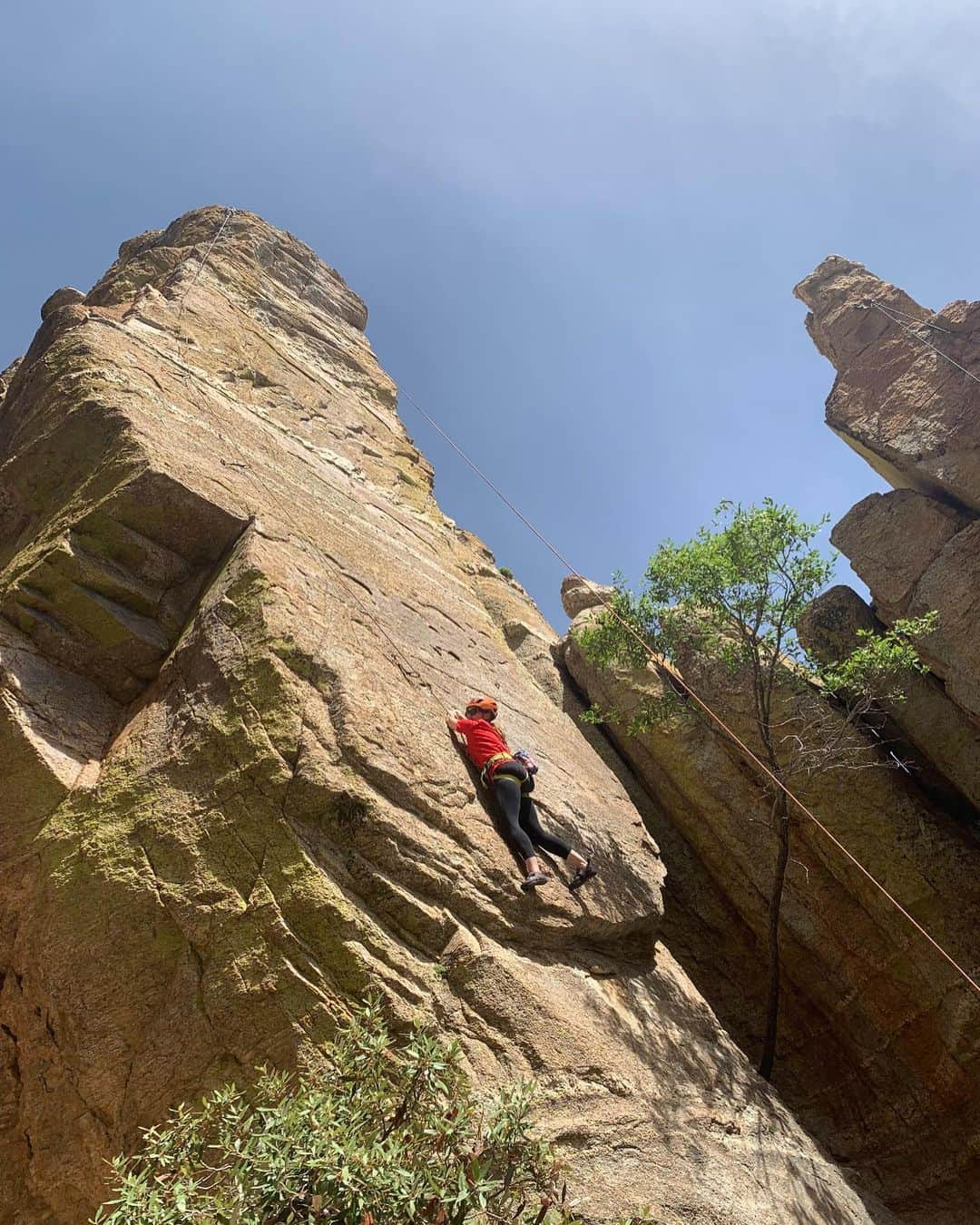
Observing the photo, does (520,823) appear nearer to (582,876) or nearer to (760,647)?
(582,876)

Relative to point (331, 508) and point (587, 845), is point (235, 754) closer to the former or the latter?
point (587, 845)

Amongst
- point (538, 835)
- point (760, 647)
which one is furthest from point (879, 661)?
point (538, 835)

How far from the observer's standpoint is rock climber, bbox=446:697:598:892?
8.20 meters

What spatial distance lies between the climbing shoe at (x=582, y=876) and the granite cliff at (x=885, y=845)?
690 cm

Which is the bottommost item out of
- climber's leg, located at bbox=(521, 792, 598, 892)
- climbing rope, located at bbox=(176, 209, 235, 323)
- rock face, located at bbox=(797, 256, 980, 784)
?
climber's leg, located at bbox=(521, 792, 598, 892)

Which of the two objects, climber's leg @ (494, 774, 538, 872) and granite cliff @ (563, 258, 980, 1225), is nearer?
climber's leg @ (494, 774, 538, 872)

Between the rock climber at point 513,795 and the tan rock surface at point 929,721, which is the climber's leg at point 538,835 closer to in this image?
the rock climber at point 513,795

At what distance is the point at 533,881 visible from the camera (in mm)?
7652

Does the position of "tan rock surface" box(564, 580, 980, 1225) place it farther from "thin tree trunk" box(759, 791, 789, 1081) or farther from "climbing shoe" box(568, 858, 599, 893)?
"climbing shoe" box(568, 858, 599, 893)

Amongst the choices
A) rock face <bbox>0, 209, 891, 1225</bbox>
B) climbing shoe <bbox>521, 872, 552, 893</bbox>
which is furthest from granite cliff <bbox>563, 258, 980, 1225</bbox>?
climbing shoe <bbox>521, 872, 552, 893</bbox>

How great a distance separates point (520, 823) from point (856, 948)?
868 cm

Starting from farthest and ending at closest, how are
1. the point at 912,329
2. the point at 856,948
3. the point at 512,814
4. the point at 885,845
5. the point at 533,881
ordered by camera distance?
the point at 912,329 < the point at 885,845 < the point at 856,948 < the point at 512,814 < the point at 533,881

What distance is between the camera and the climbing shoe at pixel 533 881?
7648 millimetres

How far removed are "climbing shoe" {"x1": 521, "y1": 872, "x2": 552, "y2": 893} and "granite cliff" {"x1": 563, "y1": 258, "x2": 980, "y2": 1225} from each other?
7786mm
